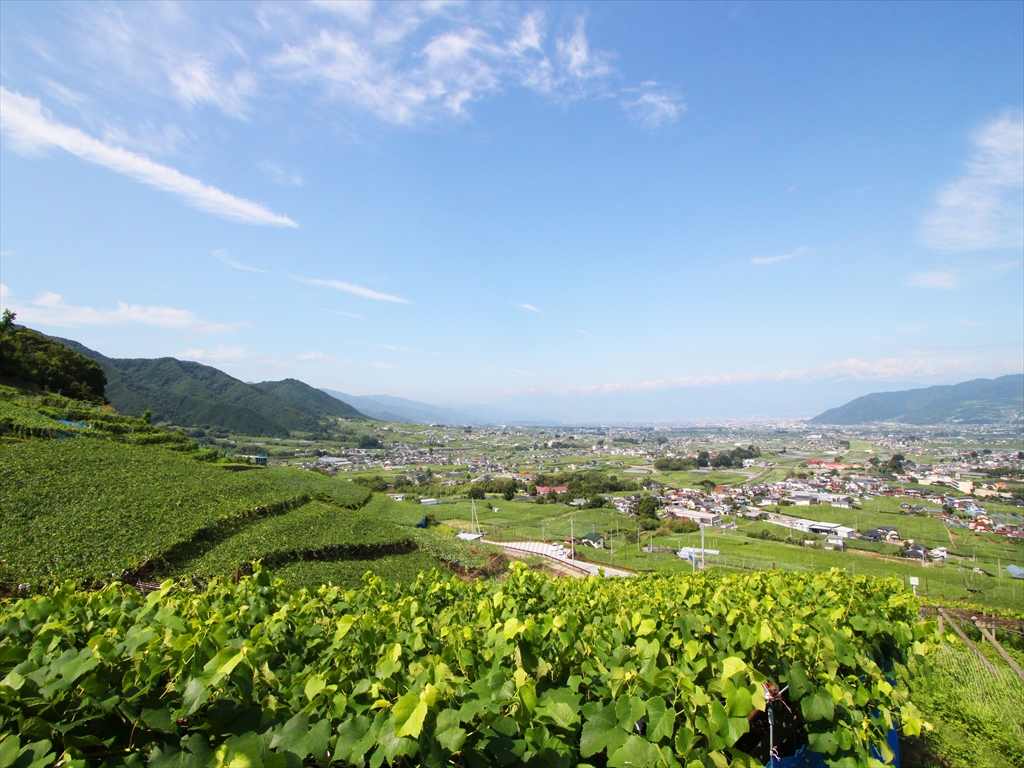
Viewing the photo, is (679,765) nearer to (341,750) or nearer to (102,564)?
(341,750)

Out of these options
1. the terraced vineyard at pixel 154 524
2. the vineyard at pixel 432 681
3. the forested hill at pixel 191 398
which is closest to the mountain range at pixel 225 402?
the forested hill at pixel 191 398

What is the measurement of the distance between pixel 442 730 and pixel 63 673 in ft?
3.59

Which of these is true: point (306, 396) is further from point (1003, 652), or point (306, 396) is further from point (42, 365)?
point (1003, 652)

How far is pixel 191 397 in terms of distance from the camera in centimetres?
8906

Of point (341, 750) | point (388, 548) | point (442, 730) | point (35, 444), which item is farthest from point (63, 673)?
point (35, 444)

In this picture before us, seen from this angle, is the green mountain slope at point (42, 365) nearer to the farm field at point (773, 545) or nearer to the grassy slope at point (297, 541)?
the grassy slope at point (297, 541)

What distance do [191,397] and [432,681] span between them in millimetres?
A: 105976

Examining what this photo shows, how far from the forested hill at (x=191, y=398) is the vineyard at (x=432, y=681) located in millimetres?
83589

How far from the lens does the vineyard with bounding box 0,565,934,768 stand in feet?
Answer: 4.25

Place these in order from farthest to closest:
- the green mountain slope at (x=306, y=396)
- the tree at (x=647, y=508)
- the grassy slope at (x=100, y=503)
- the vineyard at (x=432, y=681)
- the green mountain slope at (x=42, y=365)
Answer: the green mountain slope at (x=306, y=396), the tree at (x=647, y=508), the green mountain slope at (x=42, y=365), the grassy slope at (x=100, y=503), the vineyard at (x=432, y=681)

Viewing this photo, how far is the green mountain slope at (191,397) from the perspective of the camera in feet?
258

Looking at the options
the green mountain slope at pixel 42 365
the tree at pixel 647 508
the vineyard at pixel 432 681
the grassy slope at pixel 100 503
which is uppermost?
the green mountain slope at pixel 42 365

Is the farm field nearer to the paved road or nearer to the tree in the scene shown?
the paved road

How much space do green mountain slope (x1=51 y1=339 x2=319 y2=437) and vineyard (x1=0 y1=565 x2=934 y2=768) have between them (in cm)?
8242
